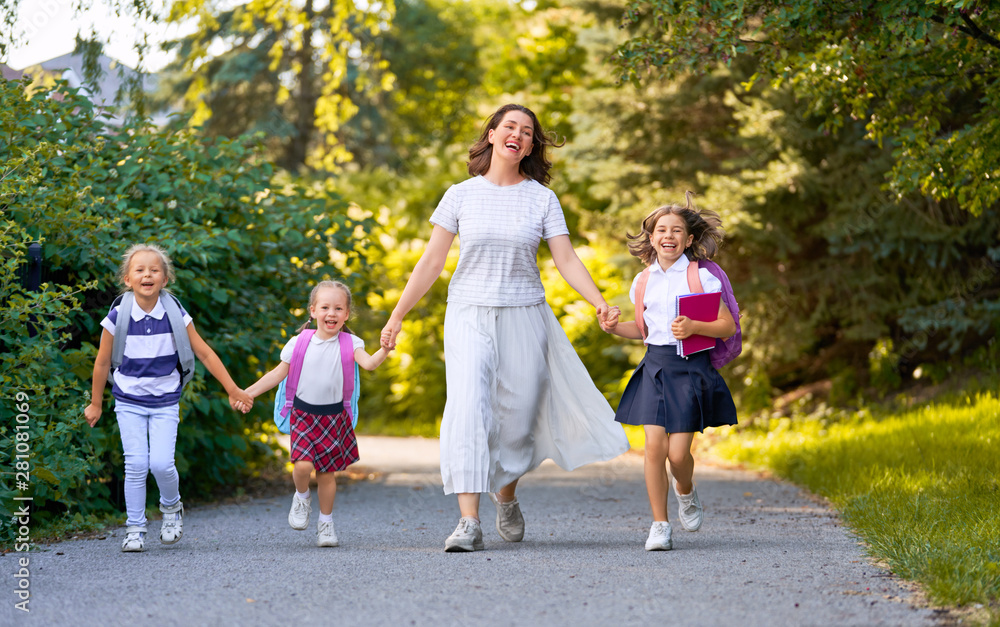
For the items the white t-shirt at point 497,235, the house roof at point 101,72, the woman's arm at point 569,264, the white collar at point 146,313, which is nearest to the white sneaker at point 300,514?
the white collar at point 146,313

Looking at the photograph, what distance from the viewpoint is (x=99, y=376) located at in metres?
4.89

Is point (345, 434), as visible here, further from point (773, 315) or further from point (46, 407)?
point (773, 315)

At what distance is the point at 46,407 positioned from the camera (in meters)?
5.23

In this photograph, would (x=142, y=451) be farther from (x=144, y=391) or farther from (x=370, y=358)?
(x=370, y=358)

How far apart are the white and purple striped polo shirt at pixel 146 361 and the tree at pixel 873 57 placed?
322cm

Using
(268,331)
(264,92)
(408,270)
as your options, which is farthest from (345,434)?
(264,92)

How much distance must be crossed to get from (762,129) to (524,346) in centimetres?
560

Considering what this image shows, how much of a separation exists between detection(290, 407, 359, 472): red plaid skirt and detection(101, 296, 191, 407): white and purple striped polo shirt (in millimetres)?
654

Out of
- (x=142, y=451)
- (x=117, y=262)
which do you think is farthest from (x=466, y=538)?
(x=117, y=262)

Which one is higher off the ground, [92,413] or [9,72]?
[9,72]

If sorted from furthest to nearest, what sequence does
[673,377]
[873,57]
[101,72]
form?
[101,72]
[873,57]
[673,377]

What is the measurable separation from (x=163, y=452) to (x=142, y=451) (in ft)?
0.36

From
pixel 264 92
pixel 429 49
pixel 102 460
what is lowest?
pixel 102 460

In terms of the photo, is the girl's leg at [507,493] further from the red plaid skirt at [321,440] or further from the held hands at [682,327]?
the held hands at [682,327]
